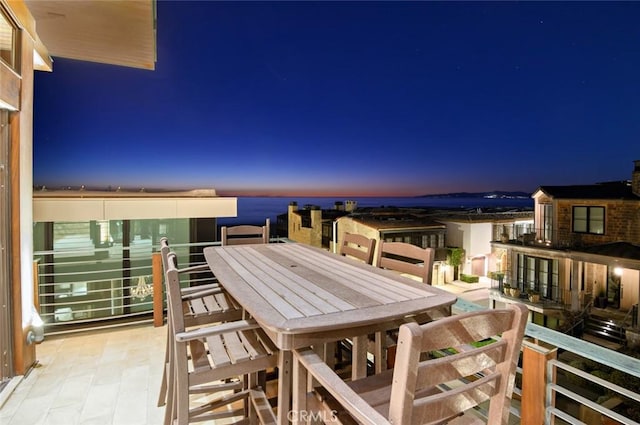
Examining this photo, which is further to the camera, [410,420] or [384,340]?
[384,340]

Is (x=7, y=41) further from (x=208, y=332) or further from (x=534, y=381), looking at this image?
(x=534, y=381)

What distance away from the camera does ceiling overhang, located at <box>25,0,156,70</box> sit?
2.97 meters

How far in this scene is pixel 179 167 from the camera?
11.2 metres

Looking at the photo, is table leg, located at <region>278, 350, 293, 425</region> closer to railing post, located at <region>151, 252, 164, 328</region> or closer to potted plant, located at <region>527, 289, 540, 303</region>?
railing post, located at <region>151, 252, 164, 328</region>

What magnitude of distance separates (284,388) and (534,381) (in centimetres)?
97

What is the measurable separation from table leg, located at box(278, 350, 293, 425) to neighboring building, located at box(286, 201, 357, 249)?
11843 millimetres

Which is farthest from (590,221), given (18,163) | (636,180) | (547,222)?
(18,163)

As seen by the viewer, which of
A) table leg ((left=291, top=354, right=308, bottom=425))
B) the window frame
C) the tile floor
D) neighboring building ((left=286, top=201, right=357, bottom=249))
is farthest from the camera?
neighboring building ((left=286, top=201, right=357, bottom=249))

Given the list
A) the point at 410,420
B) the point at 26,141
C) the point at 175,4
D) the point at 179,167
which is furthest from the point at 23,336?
the point at 179,167

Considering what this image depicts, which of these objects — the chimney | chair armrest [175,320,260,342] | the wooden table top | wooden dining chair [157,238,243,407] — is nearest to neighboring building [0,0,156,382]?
wooden dining chair [157,238,243,407]

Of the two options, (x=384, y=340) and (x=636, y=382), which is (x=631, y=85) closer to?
(x=636, y=382)

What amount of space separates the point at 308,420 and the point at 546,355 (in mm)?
927

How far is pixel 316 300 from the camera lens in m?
1.39

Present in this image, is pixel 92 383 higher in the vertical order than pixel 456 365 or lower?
lower
